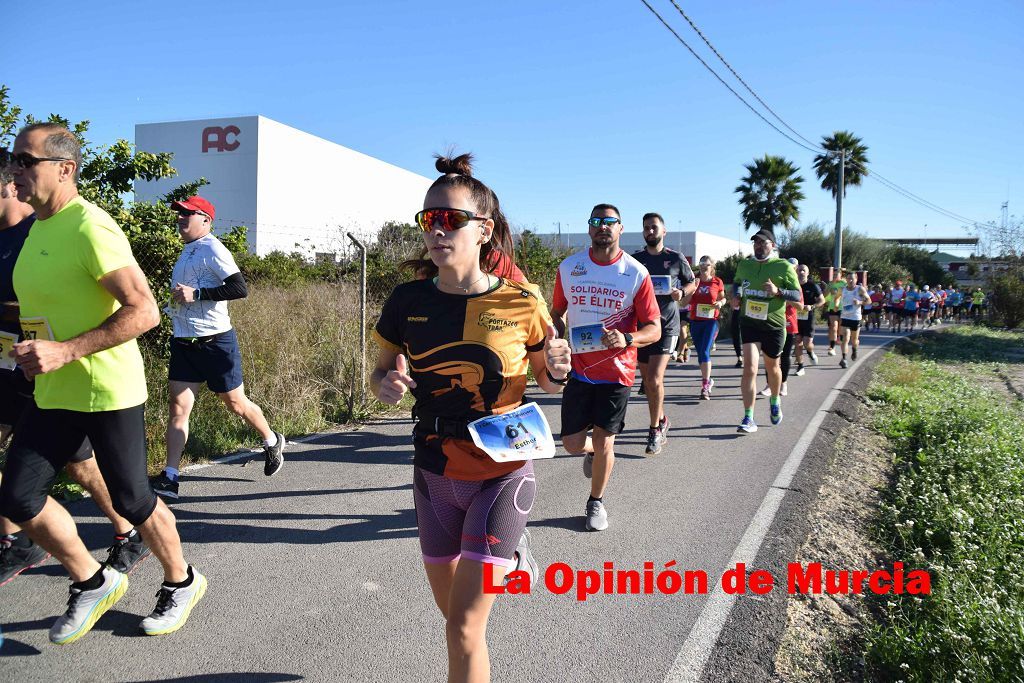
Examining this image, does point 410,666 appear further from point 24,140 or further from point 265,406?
point 265,406

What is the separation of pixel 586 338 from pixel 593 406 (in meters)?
0.57

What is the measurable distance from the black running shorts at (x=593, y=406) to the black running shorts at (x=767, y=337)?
3559mm

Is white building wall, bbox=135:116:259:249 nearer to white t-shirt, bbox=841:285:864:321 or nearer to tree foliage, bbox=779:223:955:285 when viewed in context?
white t-shirt, bbox=841:285:864:321

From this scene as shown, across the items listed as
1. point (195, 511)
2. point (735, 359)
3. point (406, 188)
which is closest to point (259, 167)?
point (406, 188)

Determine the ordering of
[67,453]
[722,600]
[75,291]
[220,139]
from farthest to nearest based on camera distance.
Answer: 1. [220,139]
2. [722,600]
3. [67,453]
4. [75,291]

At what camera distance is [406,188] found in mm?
44250

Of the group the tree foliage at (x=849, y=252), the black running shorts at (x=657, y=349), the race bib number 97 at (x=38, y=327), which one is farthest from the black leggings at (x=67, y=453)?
the tree foliage at (x=849, y=252)

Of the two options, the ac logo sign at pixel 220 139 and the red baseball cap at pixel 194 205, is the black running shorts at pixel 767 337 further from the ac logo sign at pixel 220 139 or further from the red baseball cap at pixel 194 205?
the ac logo sign at pixel 220 139

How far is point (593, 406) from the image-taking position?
15.6 feet

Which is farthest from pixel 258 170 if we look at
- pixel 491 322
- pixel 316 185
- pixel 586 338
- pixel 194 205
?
pixel 491 322

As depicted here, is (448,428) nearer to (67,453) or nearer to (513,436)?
(513,436)

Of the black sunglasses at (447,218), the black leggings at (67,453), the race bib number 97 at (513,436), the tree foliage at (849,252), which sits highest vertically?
the tree foliage at (849,252)

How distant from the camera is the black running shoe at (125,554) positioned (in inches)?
148

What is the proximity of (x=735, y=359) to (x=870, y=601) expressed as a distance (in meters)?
11.8
